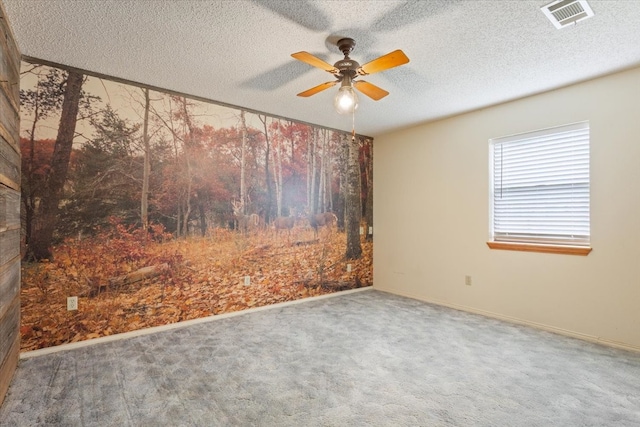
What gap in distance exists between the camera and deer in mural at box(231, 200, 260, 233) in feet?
12.4

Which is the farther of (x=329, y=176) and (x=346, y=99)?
(x=329, y=176)

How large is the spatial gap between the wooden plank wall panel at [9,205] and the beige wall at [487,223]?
4.25 metres

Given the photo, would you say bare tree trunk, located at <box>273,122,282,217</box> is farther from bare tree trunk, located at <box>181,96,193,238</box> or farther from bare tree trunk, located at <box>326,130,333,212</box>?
bare tree trunk, located at <box>181,96,193,238</box>

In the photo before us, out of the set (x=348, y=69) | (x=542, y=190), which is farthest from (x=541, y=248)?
(x=348, y=69)

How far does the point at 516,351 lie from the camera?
2678 millimetres

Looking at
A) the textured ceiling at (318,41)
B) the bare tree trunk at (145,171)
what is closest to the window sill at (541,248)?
the textured ceiling at (318,41)

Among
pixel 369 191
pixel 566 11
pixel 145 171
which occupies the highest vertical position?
pixel 566 11

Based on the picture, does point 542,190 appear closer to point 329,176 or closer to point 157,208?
point 329,176

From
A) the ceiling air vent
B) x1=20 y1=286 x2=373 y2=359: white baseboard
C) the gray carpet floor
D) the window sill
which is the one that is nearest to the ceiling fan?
the ceiling air vent

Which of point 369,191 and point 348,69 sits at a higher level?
point 348,69

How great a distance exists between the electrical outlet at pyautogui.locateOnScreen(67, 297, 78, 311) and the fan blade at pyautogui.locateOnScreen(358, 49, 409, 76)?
10.3 feet

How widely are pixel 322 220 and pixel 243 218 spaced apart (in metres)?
1.25

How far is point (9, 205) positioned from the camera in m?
2.16

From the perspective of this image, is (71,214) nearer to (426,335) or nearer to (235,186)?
(235,186)
